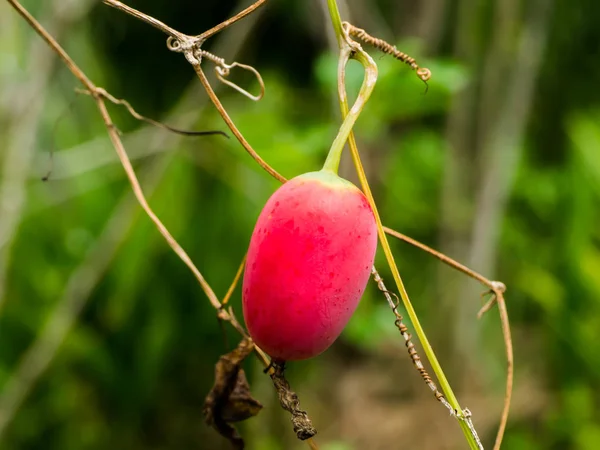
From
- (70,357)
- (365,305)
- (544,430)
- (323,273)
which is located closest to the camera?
(323,273)

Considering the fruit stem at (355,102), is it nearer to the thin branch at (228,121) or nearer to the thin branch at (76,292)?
the thin branch at (228,121)

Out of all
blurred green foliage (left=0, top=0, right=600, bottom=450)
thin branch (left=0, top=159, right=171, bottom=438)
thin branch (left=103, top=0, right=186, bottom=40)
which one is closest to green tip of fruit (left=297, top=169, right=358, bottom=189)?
thin branch (left=103, top=0, right=186, bottom=40)

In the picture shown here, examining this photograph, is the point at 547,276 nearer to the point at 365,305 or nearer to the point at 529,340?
the point at 529,340

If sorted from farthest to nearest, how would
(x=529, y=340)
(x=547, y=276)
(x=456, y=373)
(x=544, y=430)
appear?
1. (x=529, y=340)
2. (x=547, y=276)
3. (x=456, y=373)
4. (x=544, y=430)

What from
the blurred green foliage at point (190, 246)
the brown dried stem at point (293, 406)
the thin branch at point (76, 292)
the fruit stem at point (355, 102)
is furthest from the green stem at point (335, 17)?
the thin branch at point (76, 292)

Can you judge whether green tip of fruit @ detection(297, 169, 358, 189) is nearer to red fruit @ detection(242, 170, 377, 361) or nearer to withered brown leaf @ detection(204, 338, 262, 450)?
red fruit @ detection(242, 170, 377, 361)

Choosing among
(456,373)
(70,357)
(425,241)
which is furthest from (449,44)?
(70,357)

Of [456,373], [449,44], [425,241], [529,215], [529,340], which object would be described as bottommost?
[456,373]

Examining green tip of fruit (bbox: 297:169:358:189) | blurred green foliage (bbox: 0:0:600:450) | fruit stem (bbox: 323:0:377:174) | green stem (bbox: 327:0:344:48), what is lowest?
green tip of fruit (bbox: 297:169:358:189)
